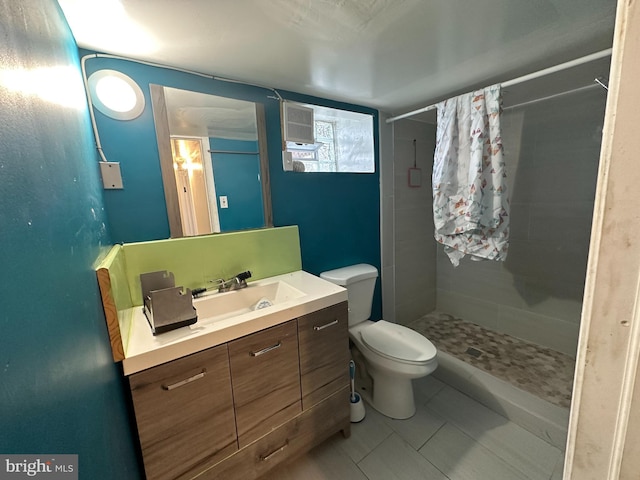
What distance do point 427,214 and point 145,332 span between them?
2346mm

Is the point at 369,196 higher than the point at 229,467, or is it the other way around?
the point at 369,196

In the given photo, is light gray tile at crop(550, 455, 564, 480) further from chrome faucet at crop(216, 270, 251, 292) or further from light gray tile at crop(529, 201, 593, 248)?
Answer: chrome faucet at crop(216, 270, 251, 292)

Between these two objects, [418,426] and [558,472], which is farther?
[418,426]

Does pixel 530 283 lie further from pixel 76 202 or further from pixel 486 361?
pixel 76 202

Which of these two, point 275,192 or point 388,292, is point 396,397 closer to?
point 388,292

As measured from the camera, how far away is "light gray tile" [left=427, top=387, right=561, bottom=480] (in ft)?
4.27

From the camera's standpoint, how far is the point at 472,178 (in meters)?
1.52

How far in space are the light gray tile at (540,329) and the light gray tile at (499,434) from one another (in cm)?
90

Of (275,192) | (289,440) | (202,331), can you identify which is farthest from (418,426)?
(275,192)

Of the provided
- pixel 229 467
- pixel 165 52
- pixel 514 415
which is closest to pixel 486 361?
pixel 514 415

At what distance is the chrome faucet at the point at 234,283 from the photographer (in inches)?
55.7

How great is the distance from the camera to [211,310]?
1333mm

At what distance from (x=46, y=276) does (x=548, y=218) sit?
8.84ft

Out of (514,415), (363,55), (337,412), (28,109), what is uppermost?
(363,55)
